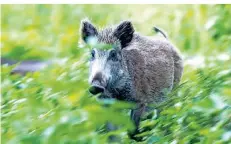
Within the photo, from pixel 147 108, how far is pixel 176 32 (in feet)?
8.84

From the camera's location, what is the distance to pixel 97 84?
404cm

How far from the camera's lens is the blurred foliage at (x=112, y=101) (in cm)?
237

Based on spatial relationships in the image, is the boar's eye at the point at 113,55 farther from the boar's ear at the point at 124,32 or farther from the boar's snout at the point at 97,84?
the boar's snout at the point at 97,84

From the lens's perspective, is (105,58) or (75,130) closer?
(75,130)

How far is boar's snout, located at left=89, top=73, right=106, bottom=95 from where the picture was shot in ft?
13.0

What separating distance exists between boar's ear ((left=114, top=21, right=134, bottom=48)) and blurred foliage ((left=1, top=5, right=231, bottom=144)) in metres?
0.21

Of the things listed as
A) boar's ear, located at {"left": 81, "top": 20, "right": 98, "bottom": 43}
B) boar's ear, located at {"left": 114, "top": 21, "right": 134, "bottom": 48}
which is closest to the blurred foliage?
boar's ear, located at {"left": 81, "top": 20, "right": 98, "bottom": 43}

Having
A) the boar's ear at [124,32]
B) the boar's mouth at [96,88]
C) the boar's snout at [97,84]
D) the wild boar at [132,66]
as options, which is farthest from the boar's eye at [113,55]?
the boar's mouth at [96,88]

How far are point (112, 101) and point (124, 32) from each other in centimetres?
234

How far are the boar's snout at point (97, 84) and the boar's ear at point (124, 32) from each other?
491mm

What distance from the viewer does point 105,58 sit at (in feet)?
14.5

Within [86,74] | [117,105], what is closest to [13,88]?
[86,74]

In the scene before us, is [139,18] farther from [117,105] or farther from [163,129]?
[117,105]

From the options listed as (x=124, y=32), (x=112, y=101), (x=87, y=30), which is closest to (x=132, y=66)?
(x=124, y=32)
